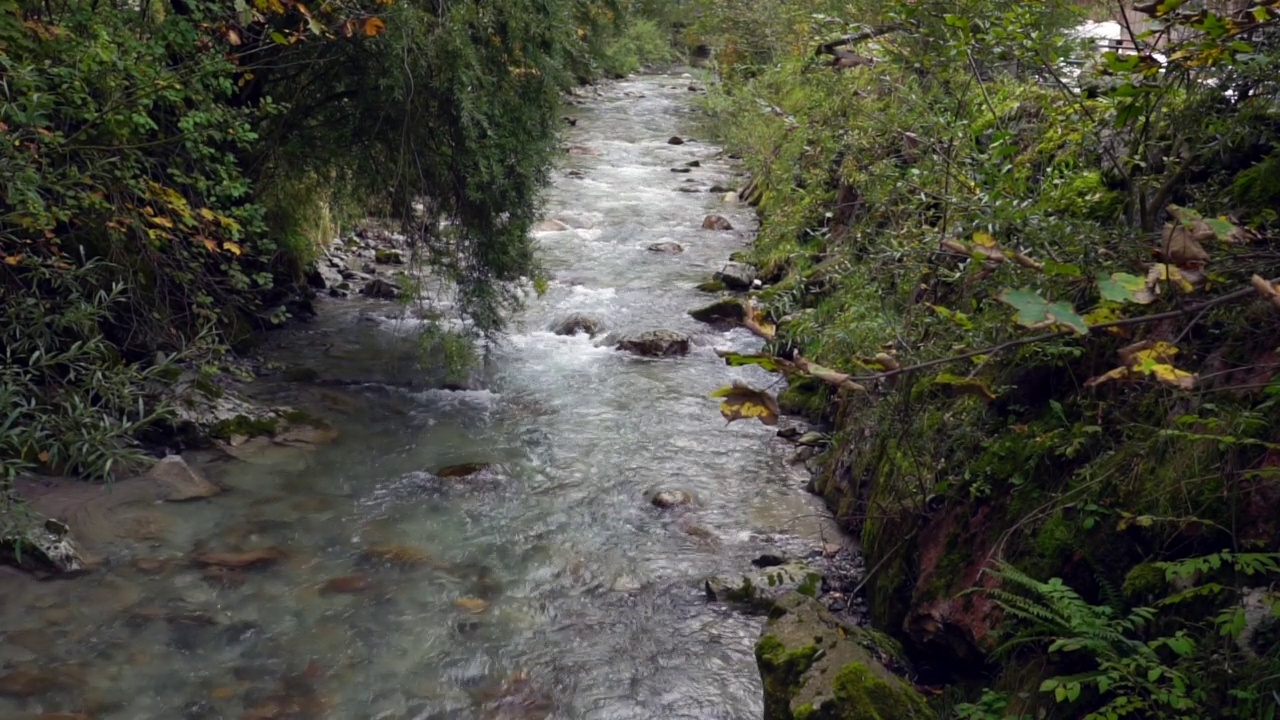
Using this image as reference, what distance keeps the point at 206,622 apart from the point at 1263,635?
15.1ft

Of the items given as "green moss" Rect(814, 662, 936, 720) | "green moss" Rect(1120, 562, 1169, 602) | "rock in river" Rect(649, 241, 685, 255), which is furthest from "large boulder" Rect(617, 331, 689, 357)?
"green moss" Rect(1120, 562, 1169, 602)

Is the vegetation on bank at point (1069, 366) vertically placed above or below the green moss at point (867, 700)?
above

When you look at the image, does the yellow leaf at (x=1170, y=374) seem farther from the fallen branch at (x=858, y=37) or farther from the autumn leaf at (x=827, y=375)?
the fallen branch at (x=858, y=37)

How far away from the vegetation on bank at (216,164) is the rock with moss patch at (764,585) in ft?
9.97

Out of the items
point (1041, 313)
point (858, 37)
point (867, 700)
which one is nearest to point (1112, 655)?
point (867, 700)

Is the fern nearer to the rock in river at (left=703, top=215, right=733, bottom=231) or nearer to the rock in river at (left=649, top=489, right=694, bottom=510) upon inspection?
the rock in river at (left=649, top=489, right=694, bottom=510)

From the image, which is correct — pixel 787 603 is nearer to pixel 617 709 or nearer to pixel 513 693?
pixel 617 709

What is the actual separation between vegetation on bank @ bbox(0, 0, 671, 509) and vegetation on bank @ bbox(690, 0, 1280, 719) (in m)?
2.67

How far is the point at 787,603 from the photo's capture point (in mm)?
4895

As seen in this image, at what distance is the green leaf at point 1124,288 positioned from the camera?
218 centimetres

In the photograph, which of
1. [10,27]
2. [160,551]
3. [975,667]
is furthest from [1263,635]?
[10,27]

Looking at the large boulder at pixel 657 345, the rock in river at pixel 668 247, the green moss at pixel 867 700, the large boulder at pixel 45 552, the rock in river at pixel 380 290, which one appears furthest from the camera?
the rock in river at pixel 668 247

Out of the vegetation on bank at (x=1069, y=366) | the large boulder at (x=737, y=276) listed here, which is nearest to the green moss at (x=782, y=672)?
the vegetation on bank at (x=1069, y=366)

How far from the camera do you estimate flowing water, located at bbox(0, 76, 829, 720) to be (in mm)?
4793
